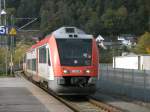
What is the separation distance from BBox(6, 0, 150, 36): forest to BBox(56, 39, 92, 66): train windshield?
202 feet

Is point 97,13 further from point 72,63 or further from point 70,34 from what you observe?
→ point 72,63

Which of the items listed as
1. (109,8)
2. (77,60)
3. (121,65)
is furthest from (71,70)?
(109,8)

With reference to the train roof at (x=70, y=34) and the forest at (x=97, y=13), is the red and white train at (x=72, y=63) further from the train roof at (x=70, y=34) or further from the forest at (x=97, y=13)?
the forest at (x=97, y=13)

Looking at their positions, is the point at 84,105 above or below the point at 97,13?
below

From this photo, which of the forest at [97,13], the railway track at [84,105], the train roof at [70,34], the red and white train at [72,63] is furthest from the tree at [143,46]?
the red and white train at [72,63]

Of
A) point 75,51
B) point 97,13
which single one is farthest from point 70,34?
A: point 97,13

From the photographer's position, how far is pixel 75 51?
A: 75.3 feet

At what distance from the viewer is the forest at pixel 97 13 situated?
89.0 metres

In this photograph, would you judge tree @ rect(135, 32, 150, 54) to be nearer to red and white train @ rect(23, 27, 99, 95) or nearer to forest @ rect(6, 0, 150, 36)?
forest @ rect(6, 0, 150, 36)

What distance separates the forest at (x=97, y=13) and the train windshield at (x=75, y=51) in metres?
61.5

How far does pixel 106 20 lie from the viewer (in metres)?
93.9

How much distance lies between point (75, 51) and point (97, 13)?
75.2 meters

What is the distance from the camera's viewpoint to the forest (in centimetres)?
8904

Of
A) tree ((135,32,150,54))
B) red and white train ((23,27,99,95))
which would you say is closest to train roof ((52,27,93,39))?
red and white train ((23,27,99,95))
